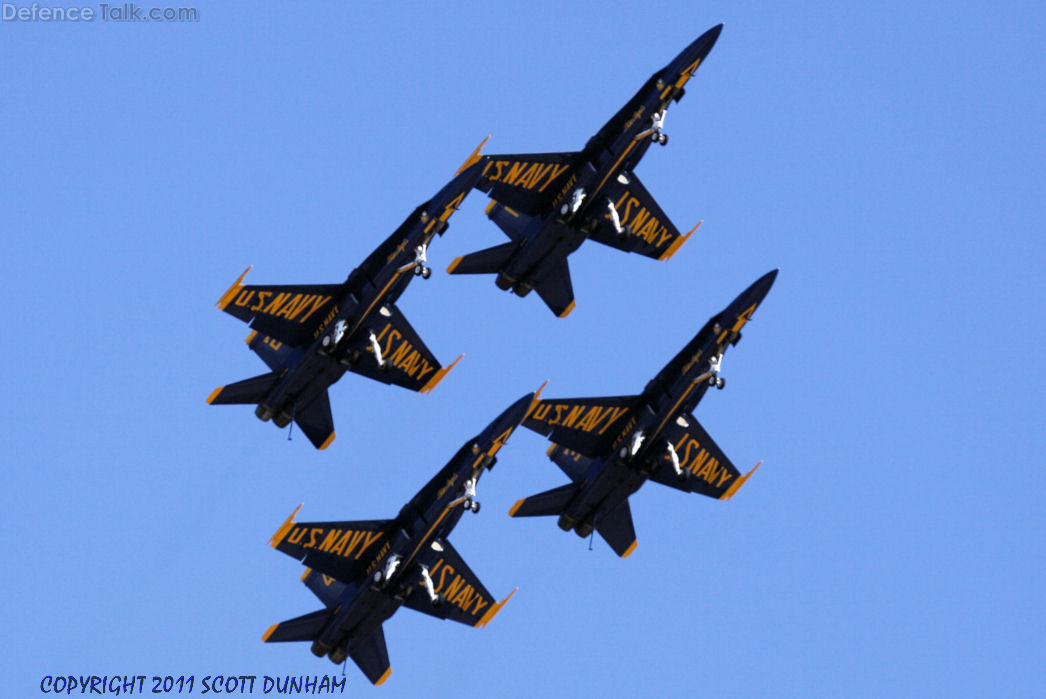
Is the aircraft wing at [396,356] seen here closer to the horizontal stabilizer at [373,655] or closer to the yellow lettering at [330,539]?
the yellow lettering at [330,539]

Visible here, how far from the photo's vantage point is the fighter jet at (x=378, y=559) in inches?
2867

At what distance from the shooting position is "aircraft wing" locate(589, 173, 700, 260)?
7988 centimetres

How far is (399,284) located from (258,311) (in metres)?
4.38

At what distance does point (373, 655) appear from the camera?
76.9 metres

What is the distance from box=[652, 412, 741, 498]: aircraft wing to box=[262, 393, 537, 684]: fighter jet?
23.5ft

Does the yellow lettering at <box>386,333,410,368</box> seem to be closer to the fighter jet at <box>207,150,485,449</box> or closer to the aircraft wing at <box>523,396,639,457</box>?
the fighter jet at <box>207,150,485,449</box>

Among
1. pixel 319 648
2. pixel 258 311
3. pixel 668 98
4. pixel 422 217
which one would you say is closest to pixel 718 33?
pixel 668 98

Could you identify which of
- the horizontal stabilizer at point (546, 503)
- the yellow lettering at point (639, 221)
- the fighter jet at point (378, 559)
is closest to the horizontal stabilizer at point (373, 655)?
the fighter jet at point (378, 559)

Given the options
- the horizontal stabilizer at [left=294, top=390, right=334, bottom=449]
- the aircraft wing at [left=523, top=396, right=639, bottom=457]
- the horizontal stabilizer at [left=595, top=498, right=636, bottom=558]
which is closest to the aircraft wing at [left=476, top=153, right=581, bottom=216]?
the aircraft wing at [left=523, top=396, right=639, bottom=457]

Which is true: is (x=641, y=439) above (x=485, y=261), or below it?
below

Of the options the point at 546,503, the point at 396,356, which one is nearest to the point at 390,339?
the point at 396,356

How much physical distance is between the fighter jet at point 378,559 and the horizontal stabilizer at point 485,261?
671 centimetres

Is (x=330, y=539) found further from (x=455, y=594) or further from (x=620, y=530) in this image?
(x=620, y=530)

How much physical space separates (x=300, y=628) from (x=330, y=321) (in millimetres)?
9491
